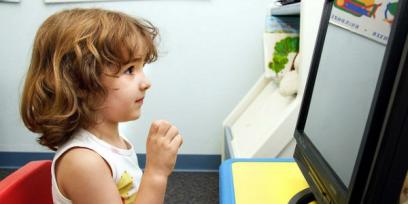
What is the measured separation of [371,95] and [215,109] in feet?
4.39

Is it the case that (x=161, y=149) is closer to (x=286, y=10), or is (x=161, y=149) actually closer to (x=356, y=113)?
(x=356, y=113)

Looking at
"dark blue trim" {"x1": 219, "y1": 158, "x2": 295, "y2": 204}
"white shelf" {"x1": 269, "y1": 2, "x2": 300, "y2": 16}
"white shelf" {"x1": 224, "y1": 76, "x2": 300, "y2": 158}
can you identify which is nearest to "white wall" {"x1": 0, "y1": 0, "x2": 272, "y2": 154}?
"white shelf" {"x1": 224, "y1": 76, "x2": 300, "y2": 158}

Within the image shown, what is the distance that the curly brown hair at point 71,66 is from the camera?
1.90 feet

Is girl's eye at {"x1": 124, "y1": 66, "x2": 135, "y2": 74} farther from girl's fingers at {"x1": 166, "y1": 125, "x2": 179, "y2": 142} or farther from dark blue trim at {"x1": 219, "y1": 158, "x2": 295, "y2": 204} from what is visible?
dark blue trim at {"x1": 219, "y1": 158, "x2": 295, "y2": 204}

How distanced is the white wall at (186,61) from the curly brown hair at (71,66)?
100 centimetres

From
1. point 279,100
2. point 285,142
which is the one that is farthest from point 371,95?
point 279,100

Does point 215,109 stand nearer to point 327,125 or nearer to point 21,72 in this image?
point 21,72

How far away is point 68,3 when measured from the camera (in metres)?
1.59

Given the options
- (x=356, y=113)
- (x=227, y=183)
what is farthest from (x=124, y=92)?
(x=356, y=113)

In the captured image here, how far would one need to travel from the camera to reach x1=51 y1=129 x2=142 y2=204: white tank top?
1.96 ft

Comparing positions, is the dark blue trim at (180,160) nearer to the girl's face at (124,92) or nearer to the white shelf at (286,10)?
the white shelf at (286,10)

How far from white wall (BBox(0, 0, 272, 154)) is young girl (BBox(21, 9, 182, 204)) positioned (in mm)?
995

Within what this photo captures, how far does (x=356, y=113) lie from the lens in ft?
1.40

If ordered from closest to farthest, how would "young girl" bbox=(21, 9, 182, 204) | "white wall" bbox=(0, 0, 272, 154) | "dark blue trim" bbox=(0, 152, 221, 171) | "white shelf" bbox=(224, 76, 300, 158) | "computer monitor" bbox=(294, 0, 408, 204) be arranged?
"computer monitor" bbox=(294, 0, 408, 204)
"young girl" bbox=(21, 9, 182, 204)
"white shelf" bbox=(224, 76, 300, 158)
"white wall" bbox=(0, 0, 272, 154)
"dark blue trim" bbox=(0, 152, 221, 171)
